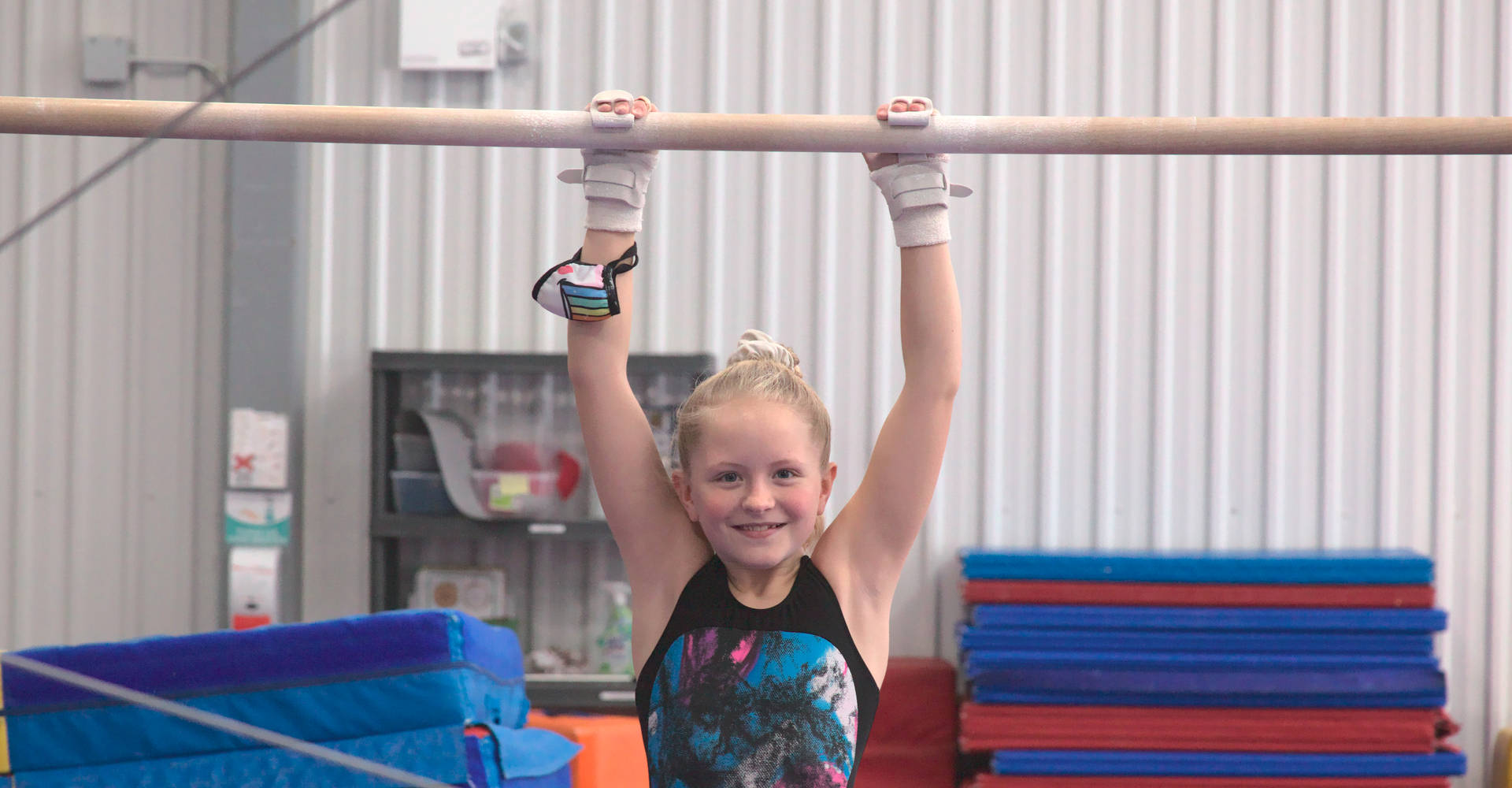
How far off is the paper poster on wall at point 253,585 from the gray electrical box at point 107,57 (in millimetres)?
1770

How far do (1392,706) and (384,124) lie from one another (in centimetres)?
353

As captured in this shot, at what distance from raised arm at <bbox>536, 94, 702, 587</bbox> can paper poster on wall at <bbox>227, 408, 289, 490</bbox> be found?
279 cm

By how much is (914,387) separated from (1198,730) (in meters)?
2.62

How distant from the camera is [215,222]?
4.36 meters

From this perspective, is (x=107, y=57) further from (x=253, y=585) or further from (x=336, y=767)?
(x=336, y=767)

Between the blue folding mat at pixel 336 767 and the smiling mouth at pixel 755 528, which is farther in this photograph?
the blue folding mat at pixel 336 767

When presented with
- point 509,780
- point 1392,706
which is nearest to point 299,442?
point 509,780

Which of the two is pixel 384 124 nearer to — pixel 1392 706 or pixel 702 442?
pixel 702 442

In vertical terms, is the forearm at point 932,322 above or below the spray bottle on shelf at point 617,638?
above

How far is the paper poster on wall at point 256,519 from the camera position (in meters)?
4.19

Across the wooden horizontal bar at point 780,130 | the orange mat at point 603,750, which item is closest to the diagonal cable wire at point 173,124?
the wooden horizontal bar at point 780,130

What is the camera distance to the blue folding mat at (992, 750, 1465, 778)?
12.4 feet

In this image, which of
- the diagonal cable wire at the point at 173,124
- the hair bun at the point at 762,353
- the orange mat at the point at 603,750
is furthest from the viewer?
the orange mat at the point at 603,750

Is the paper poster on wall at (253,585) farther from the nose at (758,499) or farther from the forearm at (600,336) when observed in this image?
the nose at (758,499)
